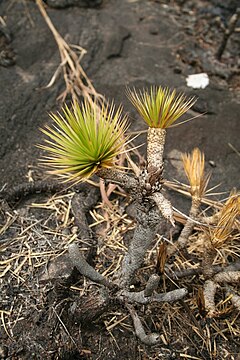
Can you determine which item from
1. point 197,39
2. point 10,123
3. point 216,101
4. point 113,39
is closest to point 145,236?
point 10,123

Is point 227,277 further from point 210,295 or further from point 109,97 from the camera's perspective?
point 109,97

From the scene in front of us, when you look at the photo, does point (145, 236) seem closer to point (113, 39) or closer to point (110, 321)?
point (110, 321)

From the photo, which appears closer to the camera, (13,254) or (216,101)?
(13,254)

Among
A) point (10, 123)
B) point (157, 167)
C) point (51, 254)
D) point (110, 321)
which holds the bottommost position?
point (110, 321)

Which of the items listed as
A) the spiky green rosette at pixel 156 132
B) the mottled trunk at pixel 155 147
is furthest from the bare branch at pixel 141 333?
the mottled trunk at pixel 155 147

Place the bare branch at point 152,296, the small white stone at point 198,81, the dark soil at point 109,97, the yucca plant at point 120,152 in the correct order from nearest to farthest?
the yucca plant at point 120,152, the bare branch at point 152,296, the dark soil at point 109,97, the small white stone at point 198,81

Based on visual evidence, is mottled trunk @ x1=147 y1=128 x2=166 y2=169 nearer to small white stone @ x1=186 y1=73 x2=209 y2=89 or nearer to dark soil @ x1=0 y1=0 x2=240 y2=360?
dark soil @ x1=0 y1=0 x2=240 y2=360

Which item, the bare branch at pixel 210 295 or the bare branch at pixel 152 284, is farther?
the bare branch at pixel 210 295

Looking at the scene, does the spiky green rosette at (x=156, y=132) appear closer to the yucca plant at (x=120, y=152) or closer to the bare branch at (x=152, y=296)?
the yucca plant at (x=120, y=152)

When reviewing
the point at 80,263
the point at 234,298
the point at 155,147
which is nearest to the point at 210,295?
the point at 234,298
